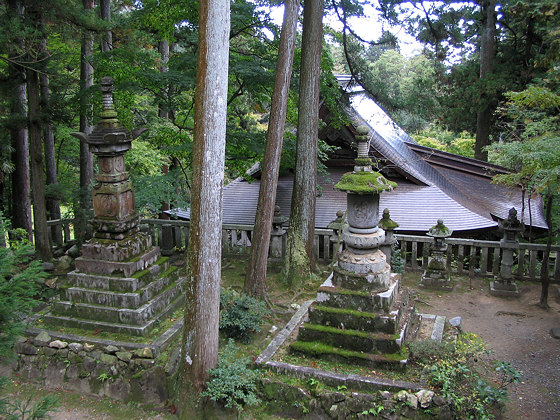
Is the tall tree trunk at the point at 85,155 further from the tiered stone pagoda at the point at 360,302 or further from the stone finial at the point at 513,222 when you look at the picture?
the stone finial at the point at 513,222

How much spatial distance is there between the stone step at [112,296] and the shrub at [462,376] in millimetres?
4075

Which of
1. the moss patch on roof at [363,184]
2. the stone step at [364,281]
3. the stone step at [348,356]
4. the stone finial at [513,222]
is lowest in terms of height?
the stone step at [348,356]

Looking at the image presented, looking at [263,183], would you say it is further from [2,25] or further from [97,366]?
[2,25]

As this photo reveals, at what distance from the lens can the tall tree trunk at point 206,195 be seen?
5.18m

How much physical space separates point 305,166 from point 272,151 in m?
1.44

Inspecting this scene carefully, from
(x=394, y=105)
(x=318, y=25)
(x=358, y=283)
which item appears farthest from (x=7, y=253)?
(x=394, y=105)

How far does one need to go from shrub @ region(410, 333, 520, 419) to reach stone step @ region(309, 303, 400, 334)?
45 cm

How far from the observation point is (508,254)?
8844 millimetres

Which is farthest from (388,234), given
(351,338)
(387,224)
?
(351,338)

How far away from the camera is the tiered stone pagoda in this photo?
5.82 m

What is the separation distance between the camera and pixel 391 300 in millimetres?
6035

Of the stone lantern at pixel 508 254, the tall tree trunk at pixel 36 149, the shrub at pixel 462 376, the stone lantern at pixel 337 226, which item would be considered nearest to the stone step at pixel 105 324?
the tall tree trunk at pixel 36 149

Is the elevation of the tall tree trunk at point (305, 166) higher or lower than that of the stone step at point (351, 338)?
higher

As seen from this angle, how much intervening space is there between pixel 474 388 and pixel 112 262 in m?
5.43
